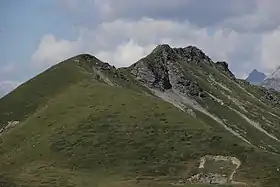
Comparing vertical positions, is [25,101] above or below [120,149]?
above

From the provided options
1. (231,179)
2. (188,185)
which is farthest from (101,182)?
(231,179)

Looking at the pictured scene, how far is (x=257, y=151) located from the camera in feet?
396

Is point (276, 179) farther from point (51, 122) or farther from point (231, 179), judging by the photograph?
point (51, 122)

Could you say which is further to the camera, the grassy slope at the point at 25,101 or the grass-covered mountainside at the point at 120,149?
the grassy slope at the point at 25,101

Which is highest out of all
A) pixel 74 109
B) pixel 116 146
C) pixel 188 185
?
pixel 74 109

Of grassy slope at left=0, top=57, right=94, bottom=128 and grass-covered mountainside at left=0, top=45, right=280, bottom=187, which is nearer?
grass-covered mountainside at left=0, top=45, right=280, bottom=187

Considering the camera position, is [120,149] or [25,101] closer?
[120,149]

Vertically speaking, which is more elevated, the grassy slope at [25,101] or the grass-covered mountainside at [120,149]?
the grassy slope at [25,101]

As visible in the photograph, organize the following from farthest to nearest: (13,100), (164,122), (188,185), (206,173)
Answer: (13,100) → (164,122) → (206,173) → (188,185)

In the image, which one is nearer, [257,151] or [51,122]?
[257,151]

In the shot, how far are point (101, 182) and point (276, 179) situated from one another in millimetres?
34718

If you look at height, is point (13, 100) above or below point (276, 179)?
above

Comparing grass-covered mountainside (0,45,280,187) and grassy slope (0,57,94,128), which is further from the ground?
grassy slope (0,57,94,128)

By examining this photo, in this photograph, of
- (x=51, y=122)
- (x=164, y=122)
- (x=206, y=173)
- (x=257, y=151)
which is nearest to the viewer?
(x=206, y=173)
